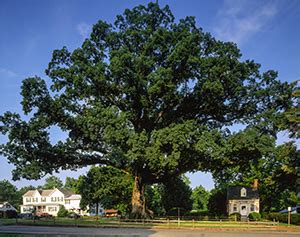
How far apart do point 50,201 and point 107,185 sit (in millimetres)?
54960

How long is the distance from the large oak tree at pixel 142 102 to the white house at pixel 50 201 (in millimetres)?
64245

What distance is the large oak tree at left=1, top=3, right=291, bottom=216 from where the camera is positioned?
33562mm

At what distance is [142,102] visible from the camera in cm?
3594

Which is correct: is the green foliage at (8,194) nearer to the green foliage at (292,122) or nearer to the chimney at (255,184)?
the chimney at (255,184)

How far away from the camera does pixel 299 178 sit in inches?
1344

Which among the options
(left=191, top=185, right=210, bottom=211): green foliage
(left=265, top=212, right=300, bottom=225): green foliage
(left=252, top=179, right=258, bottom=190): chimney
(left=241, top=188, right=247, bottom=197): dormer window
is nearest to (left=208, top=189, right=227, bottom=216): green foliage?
(left=241, top=188, right=247, bottom=197): dormer window

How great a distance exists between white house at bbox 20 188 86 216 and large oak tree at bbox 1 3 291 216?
64.2 meters

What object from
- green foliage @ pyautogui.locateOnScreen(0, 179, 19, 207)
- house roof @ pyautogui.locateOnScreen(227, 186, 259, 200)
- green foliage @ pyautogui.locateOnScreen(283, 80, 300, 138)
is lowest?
green foliage @ pyautogui.locateOnScreen(0, 179, 19, 207)

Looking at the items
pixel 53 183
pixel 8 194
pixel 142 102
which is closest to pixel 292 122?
pixel 142 102

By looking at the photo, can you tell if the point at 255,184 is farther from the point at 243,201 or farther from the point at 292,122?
the point at 292,122

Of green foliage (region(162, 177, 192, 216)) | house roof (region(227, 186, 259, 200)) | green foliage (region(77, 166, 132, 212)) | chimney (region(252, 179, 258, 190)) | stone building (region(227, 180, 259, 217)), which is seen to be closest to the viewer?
green foliage (region(77, 166, 132, 212))

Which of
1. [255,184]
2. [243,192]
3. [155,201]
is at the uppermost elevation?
[255,184]

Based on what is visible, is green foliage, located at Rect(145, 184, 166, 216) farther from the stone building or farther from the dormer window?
the dormer window

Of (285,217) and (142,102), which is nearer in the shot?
(142,102)
